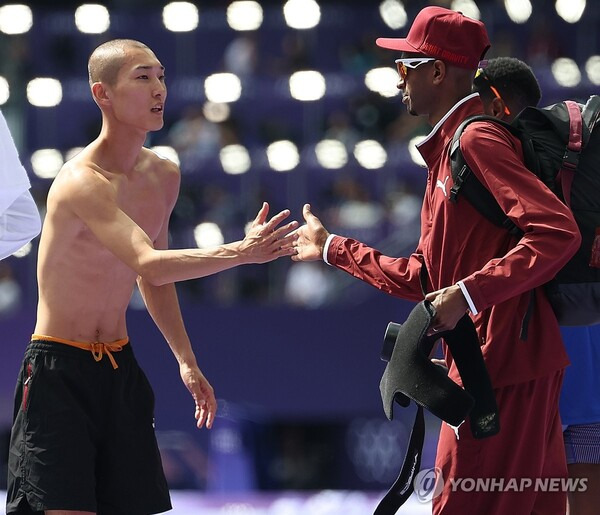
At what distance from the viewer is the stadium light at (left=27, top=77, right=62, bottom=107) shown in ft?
42.1

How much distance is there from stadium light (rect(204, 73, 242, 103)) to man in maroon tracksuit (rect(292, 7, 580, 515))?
29.1 feet

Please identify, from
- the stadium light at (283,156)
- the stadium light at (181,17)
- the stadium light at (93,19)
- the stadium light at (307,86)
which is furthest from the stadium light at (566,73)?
the stadium light at (93,19)

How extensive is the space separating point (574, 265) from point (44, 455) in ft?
6.12

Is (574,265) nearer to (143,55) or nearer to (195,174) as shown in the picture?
(143,55)

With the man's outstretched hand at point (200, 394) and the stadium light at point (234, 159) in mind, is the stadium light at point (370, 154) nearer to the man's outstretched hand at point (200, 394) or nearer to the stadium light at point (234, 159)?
the stadium light at point (234, 159)

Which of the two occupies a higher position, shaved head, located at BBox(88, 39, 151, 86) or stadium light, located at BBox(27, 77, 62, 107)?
stadium light, located at BBox(27, 77, 62, 107)

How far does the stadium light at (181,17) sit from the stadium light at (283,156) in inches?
81.4

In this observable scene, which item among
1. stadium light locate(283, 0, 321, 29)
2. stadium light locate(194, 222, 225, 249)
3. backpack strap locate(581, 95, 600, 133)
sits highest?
stadium light locate(283, 0, 321, 29)

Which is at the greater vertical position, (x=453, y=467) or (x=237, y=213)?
(x=237, y=213)

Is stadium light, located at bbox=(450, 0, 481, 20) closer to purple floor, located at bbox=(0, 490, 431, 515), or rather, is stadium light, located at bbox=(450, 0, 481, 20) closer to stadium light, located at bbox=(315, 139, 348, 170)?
stadium light, located at bbox=(315, 139, 348, 170)

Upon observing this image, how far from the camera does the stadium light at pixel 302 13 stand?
13.2 metres

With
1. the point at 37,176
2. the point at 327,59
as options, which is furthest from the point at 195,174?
the point at 327,59

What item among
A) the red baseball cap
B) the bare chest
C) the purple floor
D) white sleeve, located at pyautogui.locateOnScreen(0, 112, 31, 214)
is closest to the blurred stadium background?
the purple floor

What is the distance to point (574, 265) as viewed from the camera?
12.3ft
